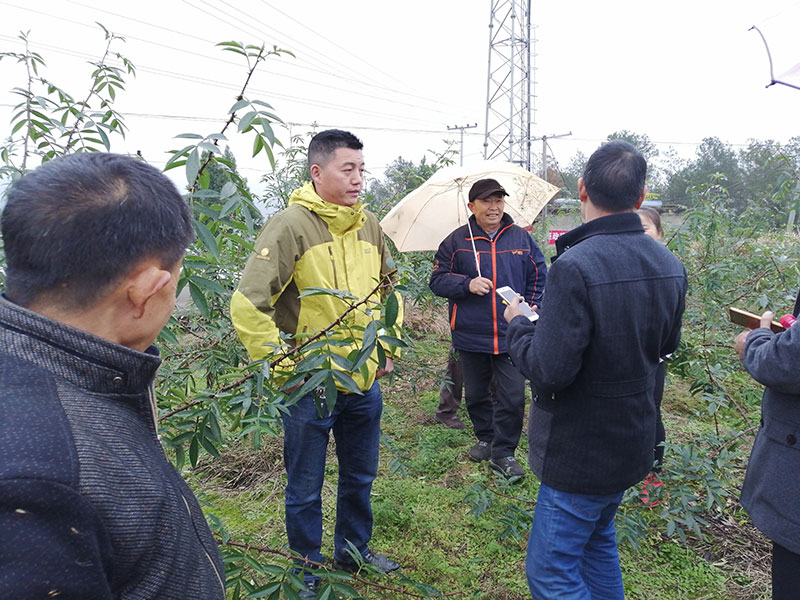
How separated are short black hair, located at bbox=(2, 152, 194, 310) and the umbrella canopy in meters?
2.46

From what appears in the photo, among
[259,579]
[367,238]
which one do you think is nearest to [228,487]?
[259,579]

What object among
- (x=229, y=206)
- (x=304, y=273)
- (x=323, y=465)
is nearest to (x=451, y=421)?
(x=323, y=465)

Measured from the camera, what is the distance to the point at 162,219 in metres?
0.79

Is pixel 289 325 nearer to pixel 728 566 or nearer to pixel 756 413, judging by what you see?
pixel 728 566

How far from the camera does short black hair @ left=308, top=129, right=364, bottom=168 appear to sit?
7.06 ft

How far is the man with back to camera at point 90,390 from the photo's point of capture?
1.91 ft

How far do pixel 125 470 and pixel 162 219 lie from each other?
0.37 meters

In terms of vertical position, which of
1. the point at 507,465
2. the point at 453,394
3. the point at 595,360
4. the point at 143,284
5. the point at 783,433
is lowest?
the point at 507,465

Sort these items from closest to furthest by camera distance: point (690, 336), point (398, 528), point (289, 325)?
point (289, 325)
point (398, 528)
point (690, 336)

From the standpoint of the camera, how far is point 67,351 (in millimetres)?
688

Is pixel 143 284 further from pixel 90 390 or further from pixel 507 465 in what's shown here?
pixel 507 465

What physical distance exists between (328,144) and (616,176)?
3.84ft

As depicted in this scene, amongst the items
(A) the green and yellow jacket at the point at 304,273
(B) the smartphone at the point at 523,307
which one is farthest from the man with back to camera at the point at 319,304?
(B) the smartphone at the point at 523,307

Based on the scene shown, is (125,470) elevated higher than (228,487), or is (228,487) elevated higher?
(125,470)
